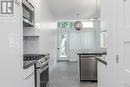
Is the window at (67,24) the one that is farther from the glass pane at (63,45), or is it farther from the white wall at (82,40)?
the glass pane at (63,45)

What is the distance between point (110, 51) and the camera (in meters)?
2.33

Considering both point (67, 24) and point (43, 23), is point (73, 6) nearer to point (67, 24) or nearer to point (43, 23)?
point (43, 23)

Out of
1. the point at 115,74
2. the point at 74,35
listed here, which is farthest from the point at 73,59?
the point at 115,74

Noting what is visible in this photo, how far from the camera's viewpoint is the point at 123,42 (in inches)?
70.7

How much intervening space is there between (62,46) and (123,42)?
470 inches

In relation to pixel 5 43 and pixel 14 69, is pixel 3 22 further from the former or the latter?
→ pixel 14 69

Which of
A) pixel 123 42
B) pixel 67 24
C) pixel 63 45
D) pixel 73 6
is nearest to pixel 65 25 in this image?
pixel 67 24

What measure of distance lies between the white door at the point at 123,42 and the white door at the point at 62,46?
11.6m

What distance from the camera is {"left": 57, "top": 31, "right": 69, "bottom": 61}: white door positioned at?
13594mm

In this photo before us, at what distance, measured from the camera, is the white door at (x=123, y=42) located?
1693mm

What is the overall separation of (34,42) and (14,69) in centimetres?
340

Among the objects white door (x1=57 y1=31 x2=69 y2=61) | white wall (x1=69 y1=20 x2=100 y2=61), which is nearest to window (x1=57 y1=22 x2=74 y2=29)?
white door (x1=57 y1=31 x2=69 y2=61)

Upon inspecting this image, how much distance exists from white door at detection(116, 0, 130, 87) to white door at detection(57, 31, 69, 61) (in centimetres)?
1165

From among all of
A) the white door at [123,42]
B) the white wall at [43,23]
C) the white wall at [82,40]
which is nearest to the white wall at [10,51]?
the white door at [123,42]
